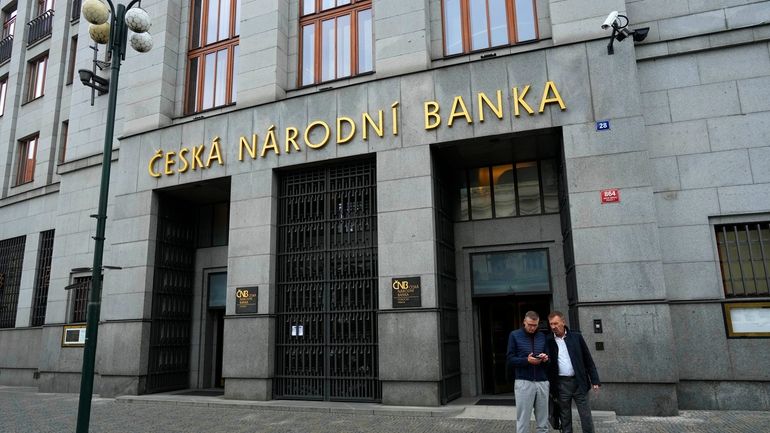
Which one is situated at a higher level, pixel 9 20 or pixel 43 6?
pixel 9 20

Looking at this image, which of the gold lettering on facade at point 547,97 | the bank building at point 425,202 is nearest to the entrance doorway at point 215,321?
the bank building at point 425,202

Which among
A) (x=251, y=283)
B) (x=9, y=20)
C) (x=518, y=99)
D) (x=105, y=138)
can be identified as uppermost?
(x=9, y=20)

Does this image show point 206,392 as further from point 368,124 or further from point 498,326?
point 368,124

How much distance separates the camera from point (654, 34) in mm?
12805

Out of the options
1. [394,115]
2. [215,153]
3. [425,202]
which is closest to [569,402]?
[425,202]

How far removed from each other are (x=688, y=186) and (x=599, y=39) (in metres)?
3.90

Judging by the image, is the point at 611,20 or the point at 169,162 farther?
the point at 169,162

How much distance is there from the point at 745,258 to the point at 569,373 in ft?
21.5

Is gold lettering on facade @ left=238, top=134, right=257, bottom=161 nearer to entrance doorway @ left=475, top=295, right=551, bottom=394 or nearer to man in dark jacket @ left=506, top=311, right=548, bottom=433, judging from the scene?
entrance doorway @ left=475, top=295, right=551, bottom=394

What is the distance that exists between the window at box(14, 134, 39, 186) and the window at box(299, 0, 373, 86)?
15.1 meters

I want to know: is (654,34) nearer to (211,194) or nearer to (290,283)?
(290,283)

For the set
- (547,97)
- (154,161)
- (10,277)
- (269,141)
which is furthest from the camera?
(10,277)

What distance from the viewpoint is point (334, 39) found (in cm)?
1579

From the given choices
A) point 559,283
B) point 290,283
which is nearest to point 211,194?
point 290,283
